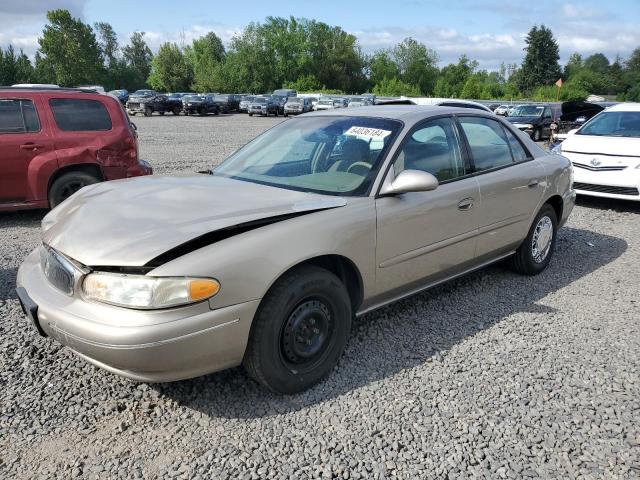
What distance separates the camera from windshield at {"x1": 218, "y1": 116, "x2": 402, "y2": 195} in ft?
11.3

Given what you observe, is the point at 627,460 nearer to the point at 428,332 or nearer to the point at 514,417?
the point at 514,417

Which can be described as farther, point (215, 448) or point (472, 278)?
point (472, 278)

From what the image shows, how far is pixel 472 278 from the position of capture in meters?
4.97

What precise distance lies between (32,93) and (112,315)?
561 cm

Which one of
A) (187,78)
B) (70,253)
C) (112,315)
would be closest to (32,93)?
(70,253)

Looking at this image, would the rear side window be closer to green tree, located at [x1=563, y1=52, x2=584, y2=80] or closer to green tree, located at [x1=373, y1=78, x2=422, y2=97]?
green tree, located at [x1=373, y1=78, x2=422, y2=97]

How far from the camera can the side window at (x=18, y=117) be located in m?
6.62

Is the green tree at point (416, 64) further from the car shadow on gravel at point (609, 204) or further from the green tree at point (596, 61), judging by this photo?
the car shadow on gravel at point (609, 204)

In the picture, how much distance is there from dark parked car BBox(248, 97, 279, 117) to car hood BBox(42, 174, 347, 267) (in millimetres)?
37521

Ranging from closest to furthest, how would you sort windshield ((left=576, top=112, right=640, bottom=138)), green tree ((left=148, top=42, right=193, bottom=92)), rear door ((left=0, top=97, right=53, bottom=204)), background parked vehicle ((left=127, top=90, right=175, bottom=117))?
1. rear door ((left=0, top=97, right=53, bottom=204))
2. windshield ((left=576, top=112, right=640, bottom=138))
3. background parked vehicle ((left=127, top=90, right=175, bottom=117))
4. green tree ((left=148, top=42, right=193, bottom=92))

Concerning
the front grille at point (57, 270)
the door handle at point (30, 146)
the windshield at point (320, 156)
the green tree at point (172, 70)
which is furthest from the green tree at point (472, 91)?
the front grille at point (57, 270)

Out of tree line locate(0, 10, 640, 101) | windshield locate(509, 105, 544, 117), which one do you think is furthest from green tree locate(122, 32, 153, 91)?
windshield locate(509, 105, 544, 117)

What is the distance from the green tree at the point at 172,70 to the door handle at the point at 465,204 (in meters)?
100

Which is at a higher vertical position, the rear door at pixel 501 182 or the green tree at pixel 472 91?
the green tree at pixel 472 91
